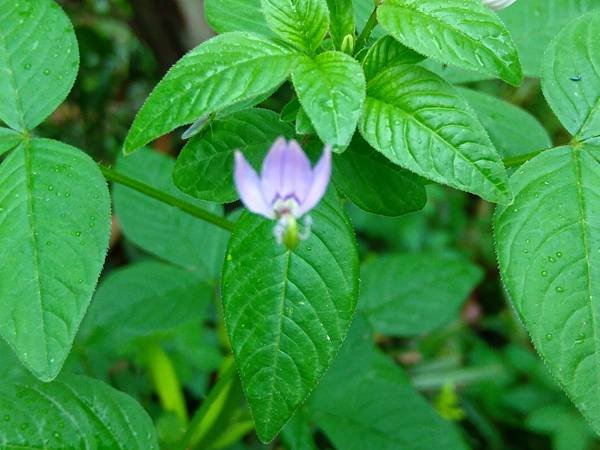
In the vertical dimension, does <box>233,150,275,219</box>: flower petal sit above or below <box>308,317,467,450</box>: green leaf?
above

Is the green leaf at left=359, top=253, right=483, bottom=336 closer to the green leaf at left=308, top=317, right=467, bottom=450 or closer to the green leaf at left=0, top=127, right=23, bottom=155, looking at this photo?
the green leaf at left=308, top=317, right=467, bottom=450

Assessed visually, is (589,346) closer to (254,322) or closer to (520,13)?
(254,322)

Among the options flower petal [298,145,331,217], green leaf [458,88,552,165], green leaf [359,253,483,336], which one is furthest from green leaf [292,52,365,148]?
green leaf [359,253,483,336]

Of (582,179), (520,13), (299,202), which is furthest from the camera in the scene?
(520,13)

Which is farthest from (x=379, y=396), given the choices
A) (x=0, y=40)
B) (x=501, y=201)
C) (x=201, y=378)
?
(x=0, y=40)

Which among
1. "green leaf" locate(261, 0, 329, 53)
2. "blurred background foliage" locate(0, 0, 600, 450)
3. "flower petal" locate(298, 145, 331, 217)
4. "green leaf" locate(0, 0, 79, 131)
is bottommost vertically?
"blurred background foliage" locate(0, 0, 600, 450)

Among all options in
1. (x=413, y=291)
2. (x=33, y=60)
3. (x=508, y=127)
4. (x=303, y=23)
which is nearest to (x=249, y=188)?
(x=303, y=23)

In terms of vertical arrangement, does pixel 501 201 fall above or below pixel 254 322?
above
